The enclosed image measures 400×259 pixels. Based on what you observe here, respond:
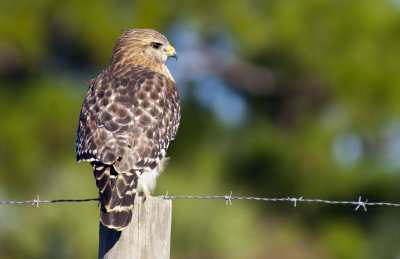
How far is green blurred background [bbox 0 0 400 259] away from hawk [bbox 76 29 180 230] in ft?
12.4

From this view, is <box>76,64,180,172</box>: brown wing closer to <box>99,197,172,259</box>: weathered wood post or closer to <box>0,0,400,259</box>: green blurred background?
<box>99,197,172,259</box>: weathered wood post

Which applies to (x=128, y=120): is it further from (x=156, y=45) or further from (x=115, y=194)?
(x=156, y=45)

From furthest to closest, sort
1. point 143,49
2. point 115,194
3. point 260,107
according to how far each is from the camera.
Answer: point 260,107 < point 143,49 < point 115,194

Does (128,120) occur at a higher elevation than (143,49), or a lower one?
lower

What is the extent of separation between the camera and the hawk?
4715 millimetres

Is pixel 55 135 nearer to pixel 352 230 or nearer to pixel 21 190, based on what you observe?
pixel 21 190

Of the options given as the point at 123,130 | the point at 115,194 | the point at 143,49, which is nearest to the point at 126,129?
the point at 123,130

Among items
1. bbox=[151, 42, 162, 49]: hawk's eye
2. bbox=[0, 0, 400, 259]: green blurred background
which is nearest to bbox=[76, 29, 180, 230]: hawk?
bbox=[151, 42, 162, 49]: hawk's eye

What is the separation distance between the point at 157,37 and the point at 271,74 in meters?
5.33

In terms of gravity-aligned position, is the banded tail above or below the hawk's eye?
below

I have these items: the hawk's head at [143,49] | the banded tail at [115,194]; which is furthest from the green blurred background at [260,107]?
the banded tail at [115,194]

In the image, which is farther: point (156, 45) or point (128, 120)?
point (156, 45)

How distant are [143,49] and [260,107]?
549 cm

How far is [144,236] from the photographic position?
4.19m
